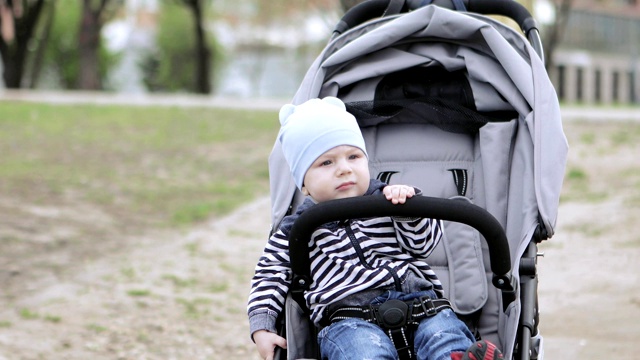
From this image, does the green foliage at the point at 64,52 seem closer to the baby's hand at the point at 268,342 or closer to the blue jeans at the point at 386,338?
the baby's hand at the point at 268,342

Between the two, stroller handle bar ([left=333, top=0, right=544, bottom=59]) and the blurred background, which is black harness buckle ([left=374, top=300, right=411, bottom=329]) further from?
the blurred background

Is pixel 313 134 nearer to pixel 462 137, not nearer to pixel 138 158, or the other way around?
pixel 462 137

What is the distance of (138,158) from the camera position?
452 inches

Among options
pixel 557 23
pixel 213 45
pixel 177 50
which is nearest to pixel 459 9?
pixel 557 23

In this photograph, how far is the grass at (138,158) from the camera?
8.99 meters

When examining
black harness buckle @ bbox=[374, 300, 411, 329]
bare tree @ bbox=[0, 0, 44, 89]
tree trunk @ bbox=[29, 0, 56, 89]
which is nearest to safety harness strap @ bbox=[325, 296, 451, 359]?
black harness buckle @ bbox=[374, 300, 411, 329]

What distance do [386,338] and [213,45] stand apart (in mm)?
41309

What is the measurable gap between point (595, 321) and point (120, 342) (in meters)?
2.46

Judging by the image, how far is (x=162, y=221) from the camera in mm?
8273

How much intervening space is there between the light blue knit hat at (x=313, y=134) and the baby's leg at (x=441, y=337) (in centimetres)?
58

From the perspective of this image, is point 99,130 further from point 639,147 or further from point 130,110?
point 639,147

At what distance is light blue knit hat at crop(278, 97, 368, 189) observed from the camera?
297 centimetres

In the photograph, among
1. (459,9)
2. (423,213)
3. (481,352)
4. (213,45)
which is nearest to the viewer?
(481,352)

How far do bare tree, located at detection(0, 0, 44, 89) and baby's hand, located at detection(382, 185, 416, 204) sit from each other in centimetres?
2537
